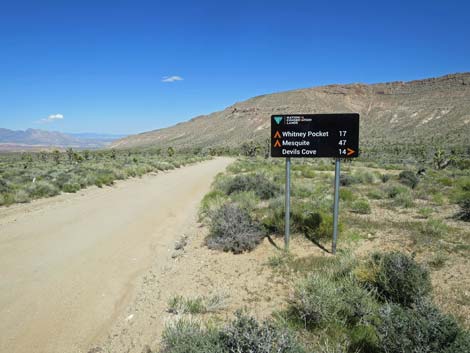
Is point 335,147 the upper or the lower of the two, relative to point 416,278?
upper

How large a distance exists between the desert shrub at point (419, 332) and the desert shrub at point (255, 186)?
8418mm

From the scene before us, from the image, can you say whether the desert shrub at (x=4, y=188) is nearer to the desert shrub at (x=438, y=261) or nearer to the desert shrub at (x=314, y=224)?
the desert shrub at (x=314, y=224)

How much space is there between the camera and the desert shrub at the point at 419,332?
2.57m

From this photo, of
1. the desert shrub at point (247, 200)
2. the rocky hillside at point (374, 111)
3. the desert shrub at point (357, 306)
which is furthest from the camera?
the rocky hillside at point (374, 111)

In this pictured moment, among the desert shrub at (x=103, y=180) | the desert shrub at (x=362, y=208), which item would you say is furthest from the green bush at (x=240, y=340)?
the desert shrub at (x=103, y=180)

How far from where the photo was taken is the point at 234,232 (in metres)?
7.02

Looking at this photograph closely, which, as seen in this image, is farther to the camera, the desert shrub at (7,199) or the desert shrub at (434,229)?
the desert shrub at (7,199)

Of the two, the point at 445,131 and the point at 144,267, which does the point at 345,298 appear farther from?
the point at 445,131

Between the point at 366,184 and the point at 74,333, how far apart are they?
46.8 ft

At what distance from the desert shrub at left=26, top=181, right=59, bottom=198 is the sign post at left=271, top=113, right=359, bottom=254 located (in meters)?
11.8

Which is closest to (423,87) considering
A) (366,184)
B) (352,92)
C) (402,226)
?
(352,92)

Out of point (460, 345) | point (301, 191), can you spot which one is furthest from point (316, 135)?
point (301, 191)

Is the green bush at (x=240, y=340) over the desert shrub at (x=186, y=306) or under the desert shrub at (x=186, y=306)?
over

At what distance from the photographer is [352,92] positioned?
136250 mm
